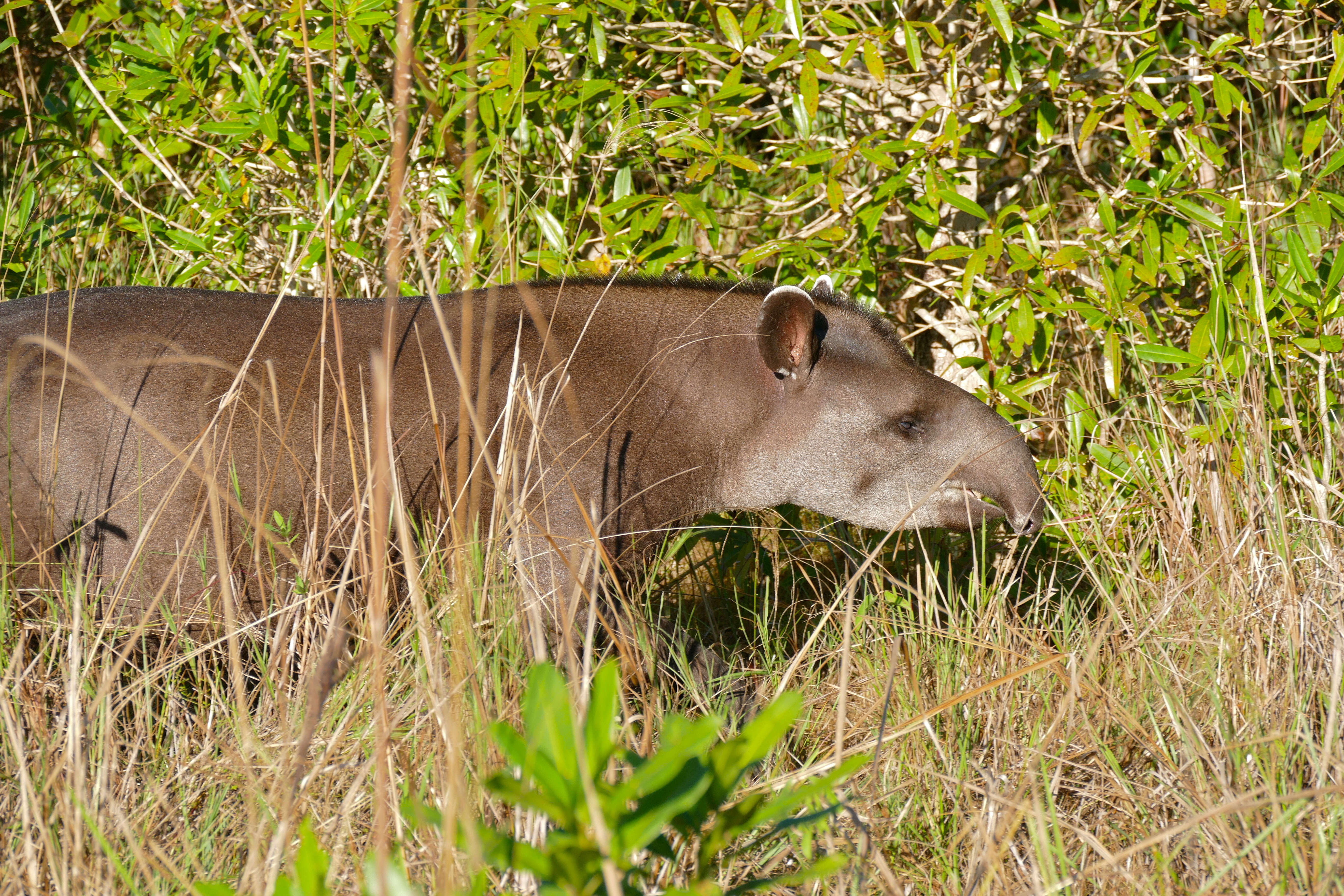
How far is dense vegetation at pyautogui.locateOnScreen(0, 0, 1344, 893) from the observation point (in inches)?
103

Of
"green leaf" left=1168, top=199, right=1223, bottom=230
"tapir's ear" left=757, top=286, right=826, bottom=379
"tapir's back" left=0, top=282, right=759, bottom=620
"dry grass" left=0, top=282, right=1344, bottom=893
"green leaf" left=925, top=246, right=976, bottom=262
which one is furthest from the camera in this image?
"green leaf" left=925, top=246, right=976, bottom=262

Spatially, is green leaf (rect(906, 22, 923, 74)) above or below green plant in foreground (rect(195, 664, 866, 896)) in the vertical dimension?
above

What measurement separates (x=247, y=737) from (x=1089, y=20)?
4.81 metres

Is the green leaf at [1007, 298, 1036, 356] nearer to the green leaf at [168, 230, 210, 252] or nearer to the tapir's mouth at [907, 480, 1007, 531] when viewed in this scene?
the tapir's mouth at [907, 480, 1007, 531]

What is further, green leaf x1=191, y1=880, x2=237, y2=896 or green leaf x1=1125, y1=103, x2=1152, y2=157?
green leaf x1=1125, y1=103, x2=1152, y2=157

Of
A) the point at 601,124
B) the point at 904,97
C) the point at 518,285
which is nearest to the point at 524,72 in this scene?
the point at 601,124

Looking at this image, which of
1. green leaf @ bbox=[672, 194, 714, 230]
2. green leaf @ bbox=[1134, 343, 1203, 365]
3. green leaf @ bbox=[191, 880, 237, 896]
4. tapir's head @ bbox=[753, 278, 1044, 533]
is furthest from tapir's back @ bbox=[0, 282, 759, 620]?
green leaf @ bbox=[191, 880, 237, 896]

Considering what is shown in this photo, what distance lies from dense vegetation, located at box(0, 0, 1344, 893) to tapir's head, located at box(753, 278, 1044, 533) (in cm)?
25

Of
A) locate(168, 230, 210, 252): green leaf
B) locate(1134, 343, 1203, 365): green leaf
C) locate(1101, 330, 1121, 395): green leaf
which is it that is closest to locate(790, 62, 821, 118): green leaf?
locate(1101, 330, 1121, 395): green leaf

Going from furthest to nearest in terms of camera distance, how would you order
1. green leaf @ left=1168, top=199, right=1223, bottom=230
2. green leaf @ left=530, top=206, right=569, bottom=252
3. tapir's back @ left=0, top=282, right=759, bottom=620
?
1. green leaf @ left=530, top=206, right=569, bottom=252
2. green leaf @ left=1168, top=199, right=1223, bottom=230
3. tapir's back @ left=0, top=282, right=759, bottom=620

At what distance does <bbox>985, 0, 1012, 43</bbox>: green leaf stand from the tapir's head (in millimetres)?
1167

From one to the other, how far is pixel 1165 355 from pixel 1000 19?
140 centimetres

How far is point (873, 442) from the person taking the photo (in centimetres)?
Answer: 444

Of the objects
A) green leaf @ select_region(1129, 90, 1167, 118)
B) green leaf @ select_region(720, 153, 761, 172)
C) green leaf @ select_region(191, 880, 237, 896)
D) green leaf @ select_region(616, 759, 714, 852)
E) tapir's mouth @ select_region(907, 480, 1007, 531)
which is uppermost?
green leaf @ select_region(1129, 90, 1167, 118)
